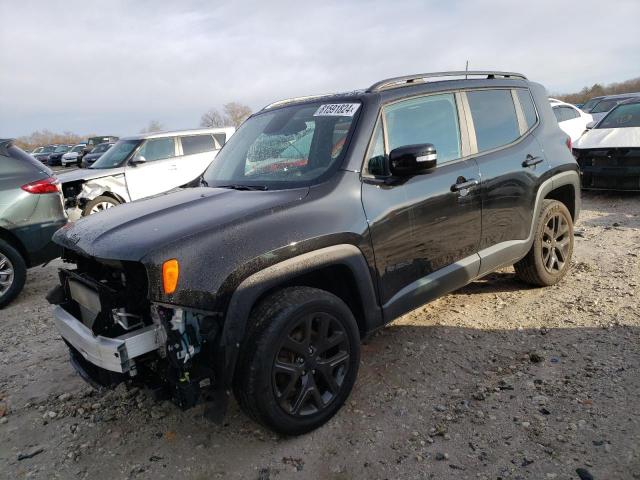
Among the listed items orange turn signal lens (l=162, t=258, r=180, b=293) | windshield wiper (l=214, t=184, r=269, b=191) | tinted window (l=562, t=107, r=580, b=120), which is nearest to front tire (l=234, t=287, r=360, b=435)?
orange turn signal lens (l=162, t=258, r=180, b=293)

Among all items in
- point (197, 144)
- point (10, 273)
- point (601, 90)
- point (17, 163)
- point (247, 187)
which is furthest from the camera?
point (601, 90)

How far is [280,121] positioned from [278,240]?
1.47 meters

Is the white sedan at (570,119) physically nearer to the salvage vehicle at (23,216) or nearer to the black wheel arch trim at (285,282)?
the black wheel arch trim at (285,282)

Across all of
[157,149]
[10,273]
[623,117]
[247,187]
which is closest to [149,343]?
[247,187]

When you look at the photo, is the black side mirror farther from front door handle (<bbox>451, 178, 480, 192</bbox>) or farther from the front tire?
the front tire

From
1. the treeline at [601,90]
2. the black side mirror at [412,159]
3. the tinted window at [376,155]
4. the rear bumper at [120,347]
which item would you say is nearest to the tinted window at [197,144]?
the tinted window at [376,155]

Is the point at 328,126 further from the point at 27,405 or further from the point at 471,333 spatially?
the point at 27,405

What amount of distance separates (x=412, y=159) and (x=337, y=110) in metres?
0.69

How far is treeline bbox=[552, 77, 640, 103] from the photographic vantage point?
1781 inches

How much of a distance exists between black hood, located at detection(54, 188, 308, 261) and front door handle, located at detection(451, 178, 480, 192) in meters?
1.14

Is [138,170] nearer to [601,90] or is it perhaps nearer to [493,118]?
[493,118]

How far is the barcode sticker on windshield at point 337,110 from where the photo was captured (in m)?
3.21

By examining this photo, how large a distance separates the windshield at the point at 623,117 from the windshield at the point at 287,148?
7.76 meters

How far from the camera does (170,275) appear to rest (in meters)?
2.31
